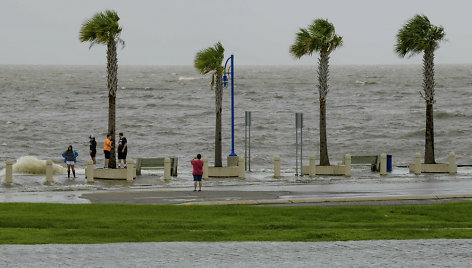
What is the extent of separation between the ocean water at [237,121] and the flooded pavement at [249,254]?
1671 centimetres

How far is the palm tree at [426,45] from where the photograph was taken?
40.5m

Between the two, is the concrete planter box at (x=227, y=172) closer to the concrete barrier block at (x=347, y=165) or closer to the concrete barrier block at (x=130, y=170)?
the concrete barrier block at (x=130, y=170)

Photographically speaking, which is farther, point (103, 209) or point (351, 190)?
point (351, 190)

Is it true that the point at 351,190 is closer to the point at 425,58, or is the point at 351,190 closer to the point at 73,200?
the point at 73,200

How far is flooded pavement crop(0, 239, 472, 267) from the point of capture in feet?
48.5

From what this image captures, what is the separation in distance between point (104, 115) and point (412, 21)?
70727 mm

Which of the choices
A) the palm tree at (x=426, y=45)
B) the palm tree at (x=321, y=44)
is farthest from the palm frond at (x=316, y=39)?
the palm tree at (x=426, y=45)

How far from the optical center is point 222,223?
2028cm

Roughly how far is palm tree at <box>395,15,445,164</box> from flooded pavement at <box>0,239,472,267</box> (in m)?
23.8

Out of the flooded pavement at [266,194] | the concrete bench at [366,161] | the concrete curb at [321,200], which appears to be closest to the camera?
the concrete curb at [321,200]

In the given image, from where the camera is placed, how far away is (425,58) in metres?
41.1

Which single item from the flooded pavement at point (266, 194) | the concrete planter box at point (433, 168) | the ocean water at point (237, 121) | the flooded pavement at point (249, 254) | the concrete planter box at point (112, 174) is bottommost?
the flooded pavement at point (249, 254)

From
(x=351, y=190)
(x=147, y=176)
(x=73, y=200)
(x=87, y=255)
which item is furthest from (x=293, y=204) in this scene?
(x=147, y=176)

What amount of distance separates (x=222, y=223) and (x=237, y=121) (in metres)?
78.8
